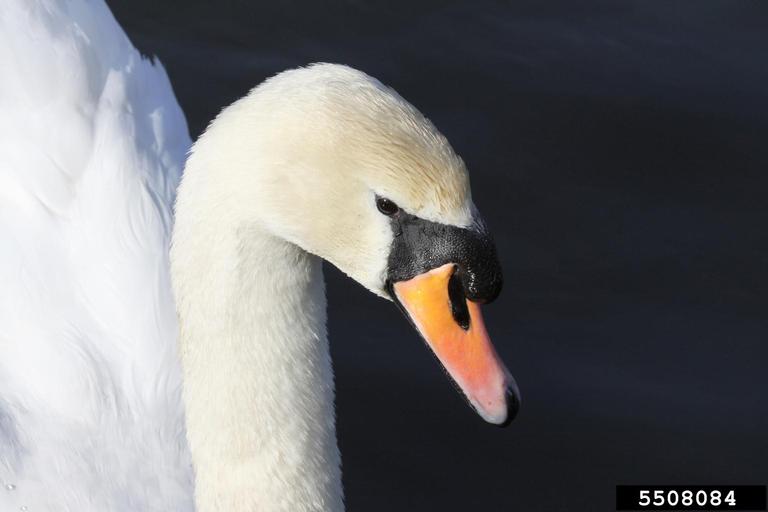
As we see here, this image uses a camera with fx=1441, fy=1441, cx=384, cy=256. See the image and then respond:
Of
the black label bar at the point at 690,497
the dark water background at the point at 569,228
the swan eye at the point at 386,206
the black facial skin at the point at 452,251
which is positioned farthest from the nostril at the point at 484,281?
the black label bar at the point at 690,497

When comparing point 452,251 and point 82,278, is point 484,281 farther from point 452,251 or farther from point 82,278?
point 82,278

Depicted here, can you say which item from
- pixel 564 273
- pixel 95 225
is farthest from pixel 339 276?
pixel 95 225

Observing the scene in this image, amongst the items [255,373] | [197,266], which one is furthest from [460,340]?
[197,266]

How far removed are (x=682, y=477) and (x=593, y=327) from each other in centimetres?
98

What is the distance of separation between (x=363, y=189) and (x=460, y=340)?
1.87ft

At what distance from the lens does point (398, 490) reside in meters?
7.10

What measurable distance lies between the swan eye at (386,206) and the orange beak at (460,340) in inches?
8.9

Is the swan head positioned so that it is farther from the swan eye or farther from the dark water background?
the dark water background

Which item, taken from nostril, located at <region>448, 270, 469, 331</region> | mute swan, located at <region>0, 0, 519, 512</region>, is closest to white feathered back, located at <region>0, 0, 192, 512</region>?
mute swan, located at <region>0, 0, 519, 512</region>

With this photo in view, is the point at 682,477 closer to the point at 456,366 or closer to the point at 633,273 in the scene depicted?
the point at 633,273

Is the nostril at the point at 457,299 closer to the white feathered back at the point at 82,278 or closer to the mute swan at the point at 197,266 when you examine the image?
the mute swan at the point at 197,266

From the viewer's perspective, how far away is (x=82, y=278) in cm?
631

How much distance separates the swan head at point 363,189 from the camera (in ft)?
13.1

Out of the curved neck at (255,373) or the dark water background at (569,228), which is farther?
the dark water background at (569,228)
